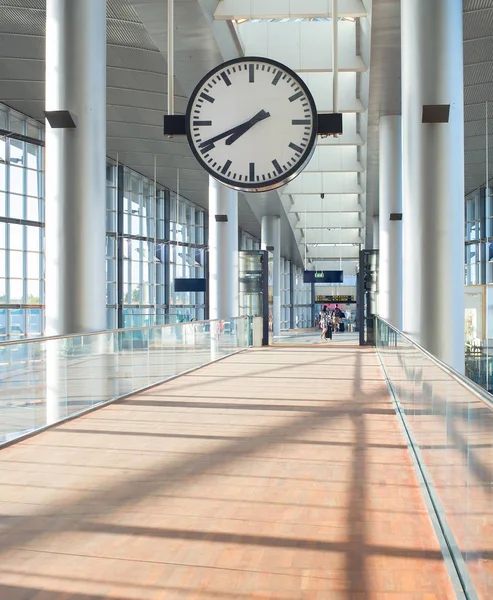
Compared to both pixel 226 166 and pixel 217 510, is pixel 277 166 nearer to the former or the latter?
pixel 226 166

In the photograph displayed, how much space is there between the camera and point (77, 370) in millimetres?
9273

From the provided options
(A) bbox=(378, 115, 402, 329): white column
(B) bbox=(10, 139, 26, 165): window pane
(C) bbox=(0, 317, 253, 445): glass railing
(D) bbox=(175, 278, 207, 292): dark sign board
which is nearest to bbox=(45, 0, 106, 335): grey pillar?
(C) bbox=(0, 317, 253, 445): glass railing

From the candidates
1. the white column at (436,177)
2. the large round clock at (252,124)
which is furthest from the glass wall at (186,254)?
the large round clock at (252,124)

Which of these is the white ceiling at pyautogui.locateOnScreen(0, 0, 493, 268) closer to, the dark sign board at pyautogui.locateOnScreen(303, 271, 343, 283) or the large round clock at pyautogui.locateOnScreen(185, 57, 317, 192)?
the large round clock at pyautogui.locateOnScreen(185, 57, 317, 192)

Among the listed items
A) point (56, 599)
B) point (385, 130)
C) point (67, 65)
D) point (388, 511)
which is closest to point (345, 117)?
point (385, 130)

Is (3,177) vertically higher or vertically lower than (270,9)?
lower

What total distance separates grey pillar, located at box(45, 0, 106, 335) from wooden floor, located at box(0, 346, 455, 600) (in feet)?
5.11

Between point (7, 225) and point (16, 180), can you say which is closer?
point (7, 225)

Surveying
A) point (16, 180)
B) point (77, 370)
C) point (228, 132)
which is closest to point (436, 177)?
point (228, 132)

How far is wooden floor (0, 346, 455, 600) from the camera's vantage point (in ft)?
12.3

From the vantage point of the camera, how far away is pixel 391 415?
923 centimetres

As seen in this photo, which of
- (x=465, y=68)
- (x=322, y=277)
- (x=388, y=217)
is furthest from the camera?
(x=322, y=277)

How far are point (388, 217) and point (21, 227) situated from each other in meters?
12.9

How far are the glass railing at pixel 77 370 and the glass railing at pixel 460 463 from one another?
392 centimetres
